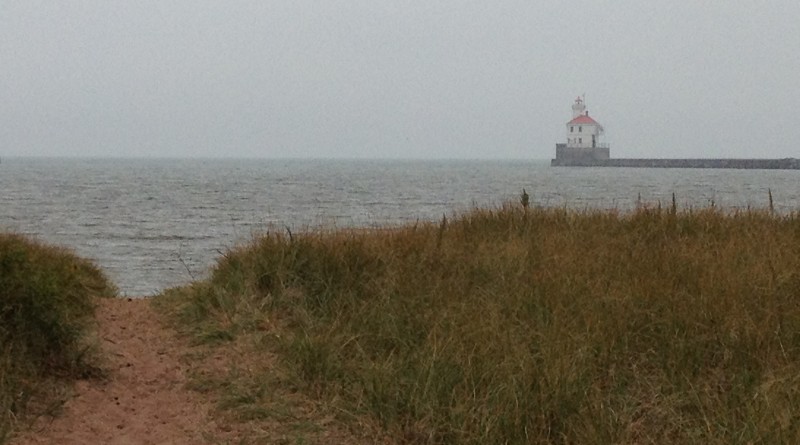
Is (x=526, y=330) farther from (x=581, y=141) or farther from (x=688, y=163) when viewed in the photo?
(x=688, y=163)

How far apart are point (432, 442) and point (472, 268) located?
311 cm

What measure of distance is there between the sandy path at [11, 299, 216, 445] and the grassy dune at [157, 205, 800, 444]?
37cm

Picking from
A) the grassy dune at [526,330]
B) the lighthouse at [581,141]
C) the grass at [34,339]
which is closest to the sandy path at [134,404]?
the grass at [34,339]

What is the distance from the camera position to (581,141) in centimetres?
13588

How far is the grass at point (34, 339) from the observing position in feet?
16.6

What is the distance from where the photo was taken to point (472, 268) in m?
7.57

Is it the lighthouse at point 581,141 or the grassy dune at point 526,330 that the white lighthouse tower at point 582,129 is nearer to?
the lighthouse at point 581,141

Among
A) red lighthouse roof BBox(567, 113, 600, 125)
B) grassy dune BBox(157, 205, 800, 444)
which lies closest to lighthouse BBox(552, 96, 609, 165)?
red lighthouse roof BBox(567, 113, 600, 125)

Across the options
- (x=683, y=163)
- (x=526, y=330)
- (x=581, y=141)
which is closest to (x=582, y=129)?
(x=581, y=141)

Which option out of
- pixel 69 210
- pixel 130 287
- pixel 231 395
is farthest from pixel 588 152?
pixel 231 395

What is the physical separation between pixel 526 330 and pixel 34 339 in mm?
3595

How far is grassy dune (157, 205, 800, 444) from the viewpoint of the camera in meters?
4.71

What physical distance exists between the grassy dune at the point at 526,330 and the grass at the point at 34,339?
111cm

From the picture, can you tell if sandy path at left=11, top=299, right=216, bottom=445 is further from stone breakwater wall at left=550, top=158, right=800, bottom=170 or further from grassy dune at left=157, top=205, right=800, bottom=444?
stone breakwater wall at left=550, top=158, right=800, bottom=170
